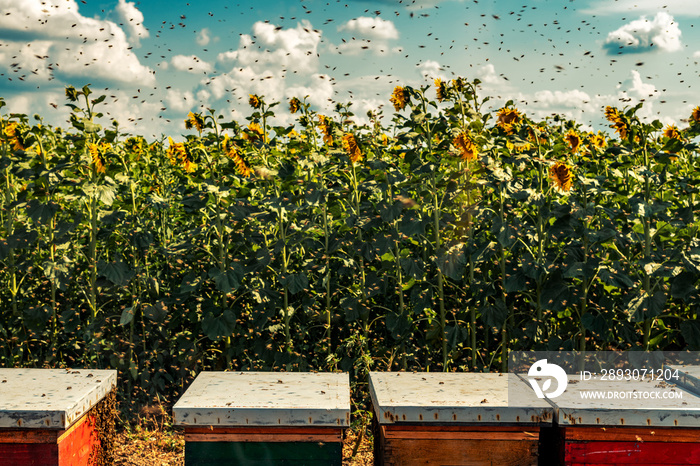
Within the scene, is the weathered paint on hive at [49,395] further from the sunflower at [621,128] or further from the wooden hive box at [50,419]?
the sunflower at [621,128]

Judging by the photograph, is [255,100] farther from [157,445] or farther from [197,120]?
[157,445]

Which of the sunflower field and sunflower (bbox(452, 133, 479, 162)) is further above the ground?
sunflower (bbox(452, 133, 479, 162))

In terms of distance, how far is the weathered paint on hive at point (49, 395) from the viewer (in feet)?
9.45

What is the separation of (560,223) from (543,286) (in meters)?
0.49

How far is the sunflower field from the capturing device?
451 centimetres

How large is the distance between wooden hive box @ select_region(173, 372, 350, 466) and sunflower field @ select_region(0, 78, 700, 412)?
156 centimetres

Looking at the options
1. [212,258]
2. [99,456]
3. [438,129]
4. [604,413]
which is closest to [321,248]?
[212,258]

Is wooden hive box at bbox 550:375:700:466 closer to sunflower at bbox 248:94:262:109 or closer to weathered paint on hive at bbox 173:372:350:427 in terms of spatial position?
weathered paint on hive at bbox 173:372:350:427

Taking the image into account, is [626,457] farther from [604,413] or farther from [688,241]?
[688,241]

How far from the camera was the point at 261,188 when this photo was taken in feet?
15.9

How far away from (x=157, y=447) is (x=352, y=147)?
2.47 meters

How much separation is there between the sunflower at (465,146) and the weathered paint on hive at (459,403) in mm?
1682

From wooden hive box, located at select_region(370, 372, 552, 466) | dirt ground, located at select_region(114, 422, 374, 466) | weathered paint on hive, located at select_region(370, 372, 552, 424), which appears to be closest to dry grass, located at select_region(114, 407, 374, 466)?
dirt ground, located at select_region(114, 422, 374, 466)

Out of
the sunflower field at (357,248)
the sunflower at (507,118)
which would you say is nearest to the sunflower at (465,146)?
the sunflower field at (357,248)
